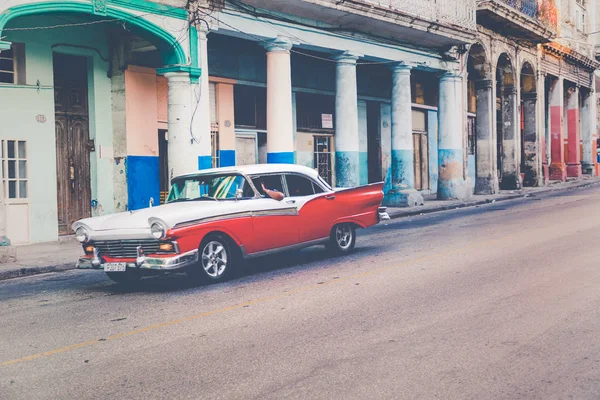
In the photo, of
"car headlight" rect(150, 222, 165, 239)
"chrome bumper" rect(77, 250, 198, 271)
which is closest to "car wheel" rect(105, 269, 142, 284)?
"chrome bumper" rect(77, 250, 198, 271)

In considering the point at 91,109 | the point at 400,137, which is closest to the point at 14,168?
the point at 91,109

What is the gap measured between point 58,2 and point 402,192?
1301cm

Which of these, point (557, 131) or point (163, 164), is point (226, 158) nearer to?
point (163, 164)

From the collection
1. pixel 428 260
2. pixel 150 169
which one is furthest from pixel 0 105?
pixel 428 260

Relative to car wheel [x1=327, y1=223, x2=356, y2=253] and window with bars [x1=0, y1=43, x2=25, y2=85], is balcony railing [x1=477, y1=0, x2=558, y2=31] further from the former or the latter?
window with bars [x1=0, y1=43, x2=25, y2=85]

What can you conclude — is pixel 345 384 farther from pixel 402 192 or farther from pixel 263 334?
pixel 402 192

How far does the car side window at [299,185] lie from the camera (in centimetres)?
1141

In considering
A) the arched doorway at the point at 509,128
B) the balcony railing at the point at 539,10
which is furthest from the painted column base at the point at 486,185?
the balcony railing at the point at 539,10

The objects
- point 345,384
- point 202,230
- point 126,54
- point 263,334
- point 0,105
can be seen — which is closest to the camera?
point 345,384

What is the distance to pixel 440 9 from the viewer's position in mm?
23641

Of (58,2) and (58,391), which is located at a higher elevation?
(58,2)

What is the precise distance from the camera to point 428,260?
1099cm

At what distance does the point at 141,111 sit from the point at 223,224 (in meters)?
8.00

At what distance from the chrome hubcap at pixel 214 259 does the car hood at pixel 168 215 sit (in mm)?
424
